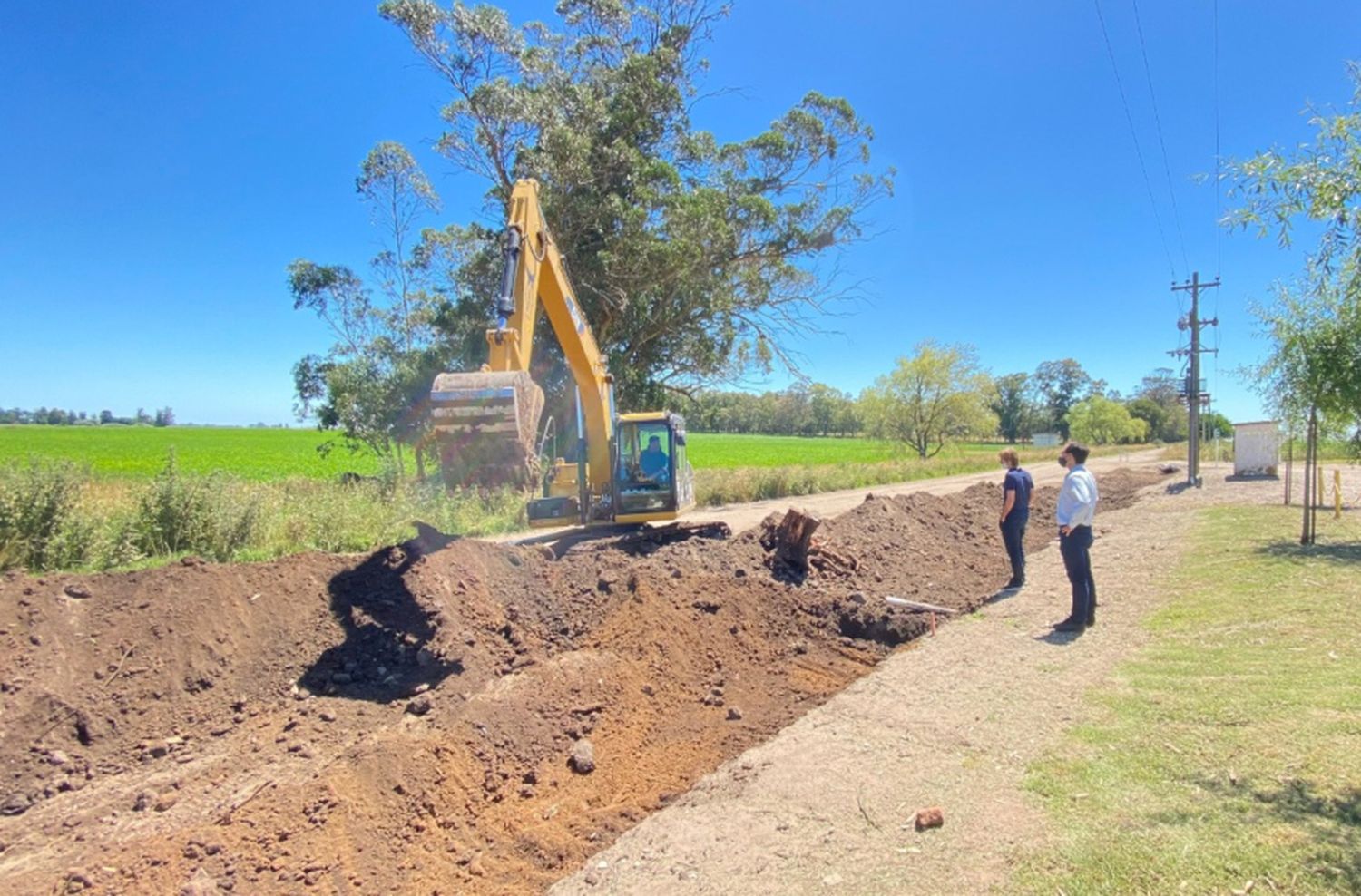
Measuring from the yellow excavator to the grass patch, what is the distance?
16.4 ft

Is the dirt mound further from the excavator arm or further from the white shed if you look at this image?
the white shed

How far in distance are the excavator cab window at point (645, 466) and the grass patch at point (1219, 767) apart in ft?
19.7

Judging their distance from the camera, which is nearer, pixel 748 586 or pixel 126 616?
pixel 126 616

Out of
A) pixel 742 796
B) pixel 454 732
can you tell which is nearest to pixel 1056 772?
pixel 742 796

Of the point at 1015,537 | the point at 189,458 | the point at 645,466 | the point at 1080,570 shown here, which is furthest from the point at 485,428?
the point at 189,458

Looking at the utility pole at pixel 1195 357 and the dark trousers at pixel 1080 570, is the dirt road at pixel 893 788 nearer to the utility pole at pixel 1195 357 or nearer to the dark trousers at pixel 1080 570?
the dark trousers at pixel 1080 570

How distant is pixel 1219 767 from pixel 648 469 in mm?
7512

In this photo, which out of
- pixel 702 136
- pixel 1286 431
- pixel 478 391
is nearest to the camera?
pixel 478 391

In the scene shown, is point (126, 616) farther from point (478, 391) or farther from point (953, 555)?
point (953, 555)

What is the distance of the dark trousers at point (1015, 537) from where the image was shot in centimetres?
882

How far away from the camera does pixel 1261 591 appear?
8.04m

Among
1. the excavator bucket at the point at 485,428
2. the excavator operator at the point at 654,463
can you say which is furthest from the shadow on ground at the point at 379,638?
the excavator operator at the point at 654,463

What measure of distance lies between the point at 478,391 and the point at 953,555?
28.2ft

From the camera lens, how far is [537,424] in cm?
740
